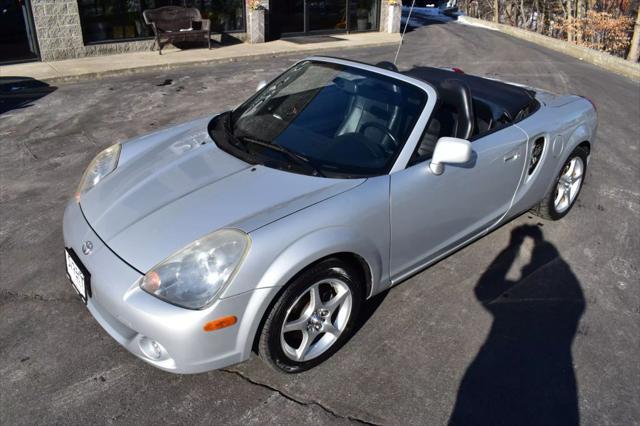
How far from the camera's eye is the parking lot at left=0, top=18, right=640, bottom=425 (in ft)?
9.53

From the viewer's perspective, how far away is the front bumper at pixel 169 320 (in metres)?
2.60

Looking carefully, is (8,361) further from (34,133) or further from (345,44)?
(345,44)

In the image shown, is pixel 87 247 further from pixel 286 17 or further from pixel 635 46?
pixel 635 46

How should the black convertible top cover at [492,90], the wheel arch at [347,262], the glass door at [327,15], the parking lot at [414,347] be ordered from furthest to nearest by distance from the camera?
the glass door at [327,15] < the black convertible top cover at [492,90] < the parking lot at [414,347] < the wheel arch at [347,262]

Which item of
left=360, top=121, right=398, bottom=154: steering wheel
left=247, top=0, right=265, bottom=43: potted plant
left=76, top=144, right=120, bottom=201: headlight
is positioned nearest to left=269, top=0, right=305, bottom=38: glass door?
left=247, top=0, right=265, bottom=43: potted plant

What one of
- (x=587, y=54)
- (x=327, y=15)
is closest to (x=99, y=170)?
(x=327, y=15)

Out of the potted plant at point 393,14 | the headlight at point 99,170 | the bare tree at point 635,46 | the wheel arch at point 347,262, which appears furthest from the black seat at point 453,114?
the bare tree at point 635,46

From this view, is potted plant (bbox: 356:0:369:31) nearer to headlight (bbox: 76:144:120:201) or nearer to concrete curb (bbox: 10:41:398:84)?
concrete curb (bbox: 10:41:398:84)

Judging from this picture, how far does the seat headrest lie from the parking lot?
1099 mm

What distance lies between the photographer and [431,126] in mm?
3686

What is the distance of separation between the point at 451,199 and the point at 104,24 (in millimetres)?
11126

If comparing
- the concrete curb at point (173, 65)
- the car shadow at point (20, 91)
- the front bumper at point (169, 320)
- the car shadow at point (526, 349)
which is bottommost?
the car shadow at point (526, 349)

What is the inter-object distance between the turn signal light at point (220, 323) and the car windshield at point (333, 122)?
102 cm

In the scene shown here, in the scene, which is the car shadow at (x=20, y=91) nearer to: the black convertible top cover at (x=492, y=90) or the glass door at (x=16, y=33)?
the glass door at (x=16, y=33)
